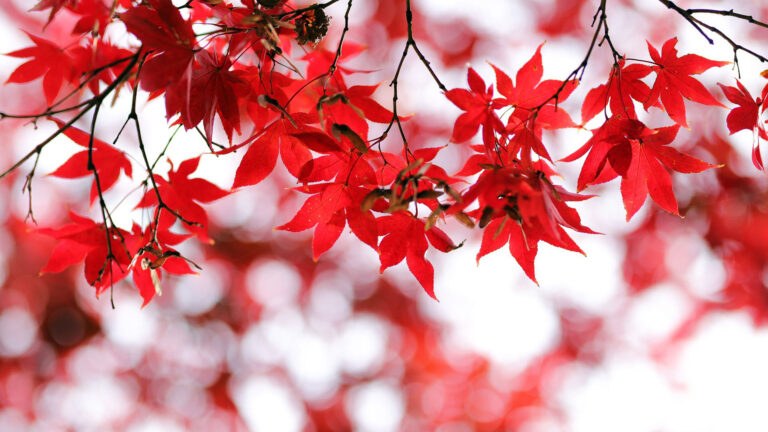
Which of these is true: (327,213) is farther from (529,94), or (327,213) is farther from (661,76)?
(661,76)

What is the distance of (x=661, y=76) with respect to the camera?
0.86 metres

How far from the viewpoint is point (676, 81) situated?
0.86 metres

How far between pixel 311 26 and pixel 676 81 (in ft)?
2.04

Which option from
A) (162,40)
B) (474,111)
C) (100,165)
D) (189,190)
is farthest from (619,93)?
(100,165)

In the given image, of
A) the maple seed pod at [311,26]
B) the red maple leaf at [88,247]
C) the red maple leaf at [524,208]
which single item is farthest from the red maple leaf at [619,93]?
the red maple leaf at [88,247]

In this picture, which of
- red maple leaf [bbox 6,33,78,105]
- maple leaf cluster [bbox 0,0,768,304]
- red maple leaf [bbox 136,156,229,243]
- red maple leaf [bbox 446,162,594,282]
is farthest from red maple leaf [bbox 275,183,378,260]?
red maple leaf [bbox 6,33,78,105]

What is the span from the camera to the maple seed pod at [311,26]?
0.86 metres

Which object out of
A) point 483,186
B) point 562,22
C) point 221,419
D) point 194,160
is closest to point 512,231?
point 483,186

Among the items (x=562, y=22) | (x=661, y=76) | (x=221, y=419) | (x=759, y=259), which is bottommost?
(x=221, y=419)

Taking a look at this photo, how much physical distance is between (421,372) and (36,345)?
2666 mm

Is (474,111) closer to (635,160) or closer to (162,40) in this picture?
(635,160)

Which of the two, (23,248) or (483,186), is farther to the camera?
(23,248)

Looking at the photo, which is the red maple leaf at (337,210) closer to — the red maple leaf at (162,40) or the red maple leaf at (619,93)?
the red maple leaf at (162,40)

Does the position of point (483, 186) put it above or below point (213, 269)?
below
